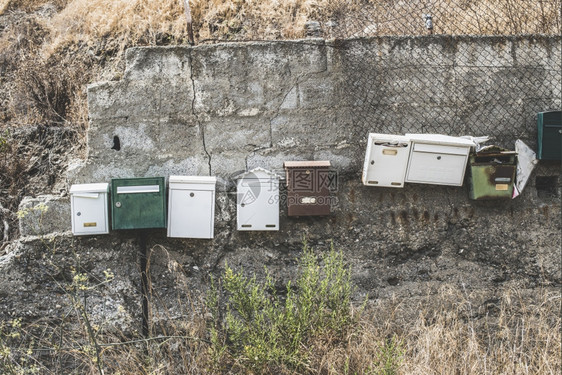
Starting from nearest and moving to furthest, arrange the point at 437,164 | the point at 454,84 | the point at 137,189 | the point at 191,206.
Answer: the point at 137,189 → the point at 191,206 → the point at 437,164 → the point at 454,84

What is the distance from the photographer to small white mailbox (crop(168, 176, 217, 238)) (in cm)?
380

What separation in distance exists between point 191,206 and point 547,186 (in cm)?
272

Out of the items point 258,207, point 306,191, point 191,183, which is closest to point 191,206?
point 191,183

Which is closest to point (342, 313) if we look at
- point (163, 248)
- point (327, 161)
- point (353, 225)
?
point (353, 225)

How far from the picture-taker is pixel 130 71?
13.0 ft

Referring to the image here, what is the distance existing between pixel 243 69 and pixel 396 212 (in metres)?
1.54

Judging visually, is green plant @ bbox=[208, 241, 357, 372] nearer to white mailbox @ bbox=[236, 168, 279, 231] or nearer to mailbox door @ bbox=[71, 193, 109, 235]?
white mailbox @ bbox=[236, 168, 279, 231]

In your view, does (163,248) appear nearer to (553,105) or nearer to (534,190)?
(534,190)

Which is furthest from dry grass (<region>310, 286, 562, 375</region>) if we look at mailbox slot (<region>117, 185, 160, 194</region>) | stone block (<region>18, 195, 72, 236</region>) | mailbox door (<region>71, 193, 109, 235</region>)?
stone block (<region>18, 195, 72, 236</region>)

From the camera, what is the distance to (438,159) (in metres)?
3.94

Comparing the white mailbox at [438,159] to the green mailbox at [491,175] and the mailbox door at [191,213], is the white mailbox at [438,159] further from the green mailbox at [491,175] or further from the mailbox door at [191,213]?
the mailbox door at [191,213]

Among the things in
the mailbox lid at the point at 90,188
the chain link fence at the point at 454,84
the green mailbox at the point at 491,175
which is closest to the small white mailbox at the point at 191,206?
the mailbox lid at the point at 90,188

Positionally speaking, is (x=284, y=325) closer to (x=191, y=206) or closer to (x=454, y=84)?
(x=191, y=206)

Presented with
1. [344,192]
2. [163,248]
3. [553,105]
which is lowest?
[163,248]
